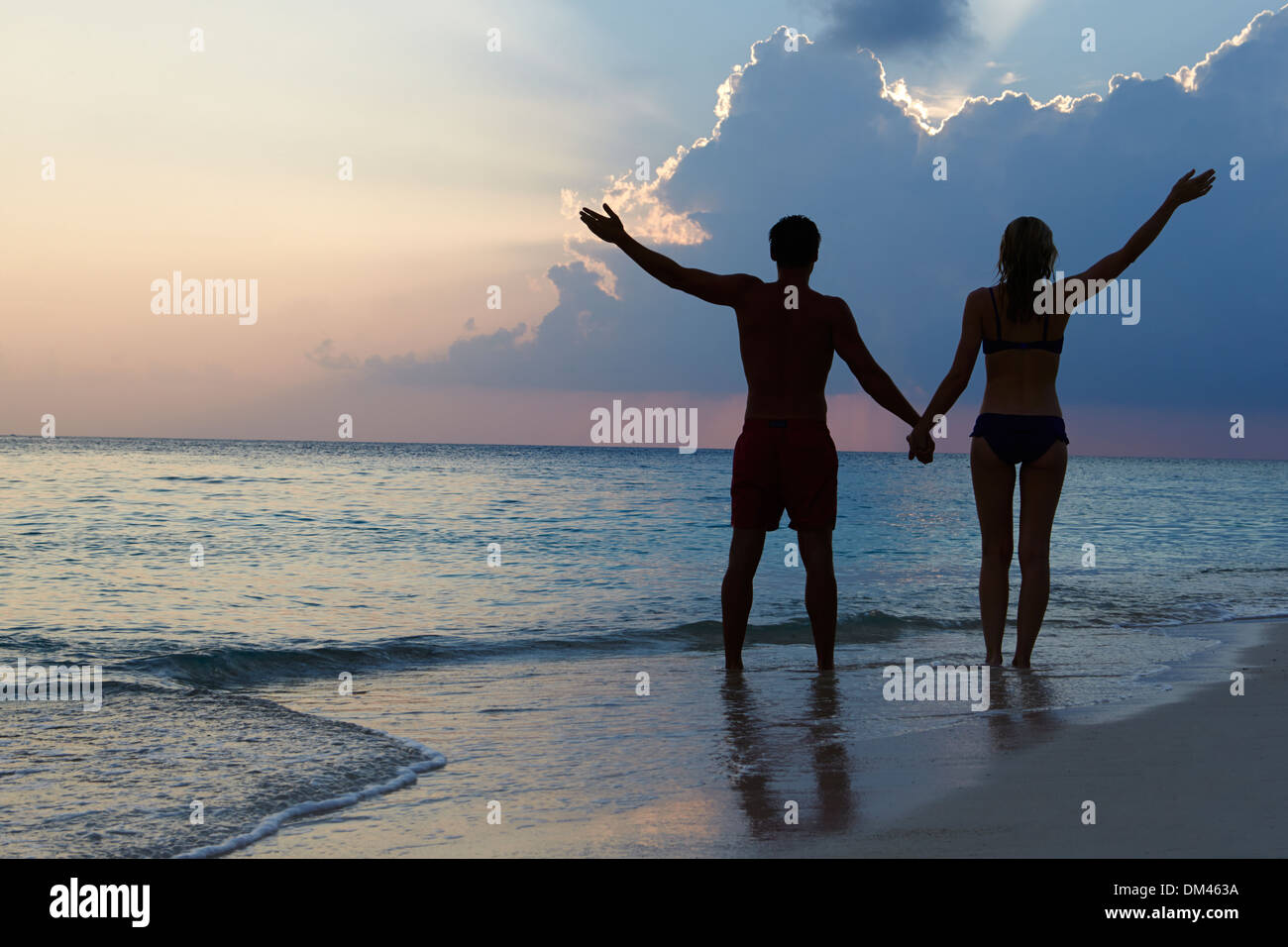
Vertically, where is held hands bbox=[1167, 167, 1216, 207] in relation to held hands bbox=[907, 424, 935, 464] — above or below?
above

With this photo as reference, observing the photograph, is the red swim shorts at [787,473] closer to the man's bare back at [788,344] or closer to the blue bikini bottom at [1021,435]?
the man's bare back at [788,344]

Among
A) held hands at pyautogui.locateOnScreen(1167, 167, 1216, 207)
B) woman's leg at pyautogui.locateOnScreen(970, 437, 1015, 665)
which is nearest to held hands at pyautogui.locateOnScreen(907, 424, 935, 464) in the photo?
woman's leg at pyautogui.locateOnScreen(970, 437, 1015, 665)

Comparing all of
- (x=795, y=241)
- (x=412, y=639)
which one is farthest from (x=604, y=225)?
(x=412, y=639)

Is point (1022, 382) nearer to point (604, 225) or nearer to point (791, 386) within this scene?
point (791, 386)

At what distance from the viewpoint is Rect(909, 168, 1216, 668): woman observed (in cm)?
473

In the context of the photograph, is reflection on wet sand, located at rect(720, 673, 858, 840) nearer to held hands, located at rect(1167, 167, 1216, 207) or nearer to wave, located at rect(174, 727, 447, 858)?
wave, located at rect(174, 727, 447, 858)

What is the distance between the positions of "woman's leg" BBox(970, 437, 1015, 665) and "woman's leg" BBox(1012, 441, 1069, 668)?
0.27 feet

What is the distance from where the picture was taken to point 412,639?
7.19 meters

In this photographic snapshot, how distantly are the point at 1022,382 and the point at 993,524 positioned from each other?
27.4 inches

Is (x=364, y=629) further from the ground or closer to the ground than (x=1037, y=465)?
closer to the ground

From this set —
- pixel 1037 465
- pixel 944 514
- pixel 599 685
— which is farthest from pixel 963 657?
pixel 944 514

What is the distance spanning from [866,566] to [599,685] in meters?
8.91
